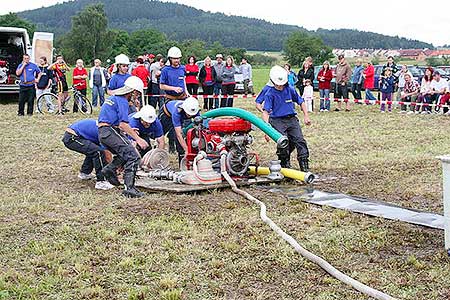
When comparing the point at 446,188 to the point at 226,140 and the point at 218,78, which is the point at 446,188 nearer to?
the point at 226,140

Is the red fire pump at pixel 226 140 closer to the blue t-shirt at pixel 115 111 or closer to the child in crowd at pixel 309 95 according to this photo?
the blue t-shirt at pixel 115 111

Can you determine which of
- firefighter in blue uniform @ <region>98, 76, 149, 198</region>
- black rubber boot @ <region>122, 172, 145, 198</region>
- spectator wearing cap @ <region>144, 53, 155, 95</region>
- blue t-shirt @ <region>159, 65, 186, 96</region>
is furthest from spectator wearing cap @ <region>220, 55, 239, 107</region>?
black rubber boot @ <region>122, 172, 145, 198</region>

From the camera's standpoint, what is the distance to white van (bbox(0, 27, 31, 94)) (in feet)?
74.0

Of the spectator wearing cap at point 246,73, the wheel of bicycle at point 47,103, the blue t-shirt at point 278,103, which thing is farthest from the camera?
the spectator wearing cap at point 246,73

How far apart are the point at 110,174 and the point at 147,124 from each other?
3.06 feet

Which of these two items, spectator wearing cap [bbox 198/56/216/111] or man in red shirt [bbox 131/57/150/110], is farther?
spectator wearing cap [bbox 198/56/216/111]

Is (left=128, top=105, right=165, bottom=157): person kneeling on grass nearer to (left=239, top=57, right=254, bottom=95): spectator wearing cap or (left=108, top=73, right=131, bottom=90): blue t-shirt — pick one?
(left=108, top=73, right=131, bottom=90): blue t-shirt

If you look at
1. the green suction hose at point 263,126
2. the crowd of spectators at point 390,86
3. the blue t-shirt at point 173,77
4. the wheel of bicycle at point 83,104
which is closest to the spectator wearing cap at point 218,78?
the crowd of spectators at point 390,86

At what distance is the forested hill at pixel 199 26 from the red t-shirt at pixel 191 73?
321ft

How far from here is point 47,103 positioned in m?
18.6

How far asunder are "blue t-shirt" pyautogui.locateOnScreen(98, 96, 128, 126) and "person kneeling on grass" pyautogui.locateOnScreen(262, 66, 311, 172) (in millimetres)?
2024

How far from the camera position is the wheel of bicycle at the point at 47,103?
60.5ft

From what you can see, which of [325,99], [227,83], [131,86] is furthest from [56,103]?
[131,86]

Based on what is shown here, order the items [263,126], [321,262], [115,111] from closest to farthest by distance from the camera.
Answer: [321,262] < [115,111] < [263,126]
